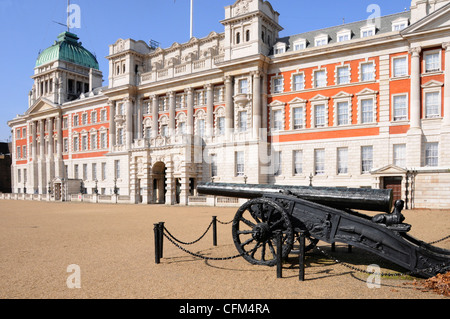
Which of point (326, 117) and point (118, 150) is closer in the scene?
point (326, 117)

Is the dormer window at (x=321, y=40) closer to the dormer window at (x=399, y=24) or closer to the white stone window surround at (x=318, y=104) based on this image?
the white stone window surround at (x=318, y=104)

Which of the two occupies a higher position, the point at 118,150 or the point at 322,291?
the point at 118,150

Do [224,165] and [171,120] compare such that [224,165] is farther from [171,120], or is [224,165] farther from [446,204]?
[446,204]

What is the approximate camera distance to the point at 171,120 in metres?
36.3

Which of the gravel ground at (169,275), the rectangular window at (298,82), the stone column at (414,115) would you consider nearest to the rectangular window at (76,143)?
the rectangular window at (298,82)

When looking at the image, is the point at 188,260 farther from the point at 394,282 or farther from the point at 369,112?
the point at 369,112

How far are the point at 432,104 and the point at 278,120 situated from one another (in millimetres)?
11287

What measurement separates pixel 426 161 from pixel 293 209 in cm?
2047

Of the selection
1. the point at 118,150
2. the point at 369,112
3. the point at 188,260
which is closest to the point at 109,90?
the point at 118,150

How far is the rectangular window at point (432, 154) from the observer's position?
23.6 metres

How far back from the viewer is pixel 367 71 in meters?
26.5

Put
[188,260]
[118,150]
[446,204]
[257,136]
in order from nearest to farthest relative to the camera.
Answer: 1. [188,260]
2. [446,204]
3. [257,136]
4. [118,150]

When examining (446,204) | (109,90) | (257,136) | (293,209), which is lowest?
(446,204)
